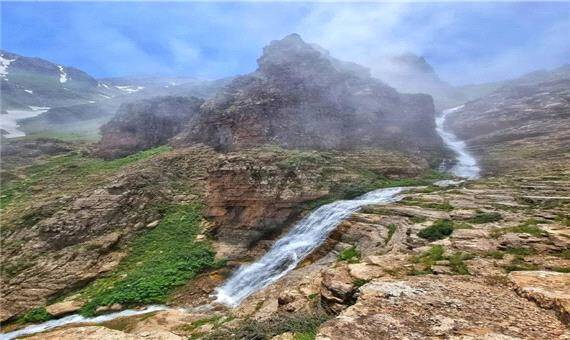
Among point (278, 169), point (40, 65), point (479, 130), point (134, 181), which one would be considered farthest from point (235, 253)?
point (40, 65)

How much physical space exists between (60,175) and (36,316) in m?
27.0

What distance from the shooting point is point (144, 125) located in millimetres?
62469

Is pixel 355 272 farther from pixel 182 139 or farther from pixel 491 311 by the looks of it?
pixel 182 139

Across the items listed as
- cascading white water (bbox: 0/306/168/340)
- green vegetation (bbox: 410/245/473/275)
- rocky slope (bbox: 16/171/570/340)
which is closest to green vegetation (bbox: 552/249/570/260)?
rocky slope (bbox: 16/171/570/340)

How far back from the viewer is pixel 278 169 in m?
33.3

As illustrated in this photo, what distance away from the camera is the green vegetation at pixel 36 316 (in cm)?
2184

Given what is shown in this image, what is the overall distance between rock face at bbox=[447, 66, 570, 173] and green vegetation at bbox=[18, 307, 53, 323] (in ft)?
125

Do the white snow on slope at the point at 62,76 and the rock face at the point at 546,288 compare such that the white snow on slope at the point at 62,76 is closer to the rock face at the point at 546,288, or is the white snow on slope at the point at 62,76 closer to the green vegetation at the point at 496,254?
the green vegetation at the point at 496,254

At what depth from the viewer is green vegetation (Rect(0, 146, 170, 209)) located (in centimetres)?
4031

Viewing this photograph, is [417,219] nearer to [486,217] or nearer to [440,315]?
[486,217]

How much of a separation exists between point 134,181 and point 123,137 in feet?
89.5

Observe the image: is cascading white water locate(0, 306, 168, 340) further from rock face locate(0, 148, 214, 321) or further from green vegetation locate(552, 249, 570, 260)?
green vegetation locate(552, 249, 570, 260)

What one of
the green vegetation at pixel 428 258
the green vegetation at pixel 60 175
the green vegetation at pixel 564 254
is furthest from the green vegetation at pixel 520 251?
the green vegetation at pixel 60 175

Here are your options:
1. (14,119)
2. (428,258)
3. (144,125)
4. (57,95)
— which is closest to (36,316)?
(428,258)
